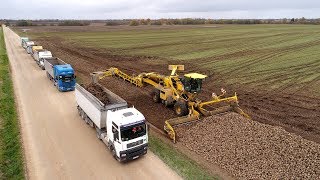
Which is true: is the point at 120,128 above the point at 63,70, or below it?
below

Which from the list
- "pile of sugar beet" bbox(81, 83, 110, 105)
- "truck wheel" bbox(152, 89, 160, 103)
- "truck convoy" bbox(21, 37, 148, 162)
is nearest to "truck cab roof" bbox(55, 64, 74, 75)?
"pile of sugar beet" bbox(81, 83, 110, 105)

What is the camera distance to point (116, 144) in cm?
1544

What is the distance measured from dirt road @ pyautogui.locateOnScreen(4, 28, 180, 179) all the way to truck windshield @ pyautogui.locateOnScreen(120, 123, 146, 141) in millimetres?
1582

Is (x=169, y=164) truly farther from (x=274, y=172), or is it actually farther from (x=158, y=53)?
(x=158, y=53)

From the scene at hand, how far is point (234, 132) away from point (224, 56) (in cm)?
3130

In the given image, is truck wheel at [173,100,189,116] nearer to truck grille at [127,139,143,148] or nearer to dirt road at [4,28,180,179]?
dirt road at [4,28,180,179]

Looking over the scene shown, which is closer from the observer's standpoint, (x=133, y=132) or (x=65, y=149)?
(x=133, y=132)

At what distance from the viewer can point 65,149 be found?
17.4 metres

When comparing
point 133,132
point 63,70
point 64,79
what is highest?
point 63,70

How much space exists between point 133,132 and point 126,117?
84 centimetres

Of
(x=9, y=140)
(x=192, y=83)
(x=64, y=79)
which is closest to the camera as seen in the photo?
(x=9, y=140)

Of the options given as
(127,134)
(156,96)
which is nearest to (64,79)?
(156,96)

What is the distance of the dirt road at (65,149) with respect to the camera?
15.0 meters

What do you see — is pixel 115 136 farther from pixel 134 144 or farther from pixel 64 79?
pixel 64 79
